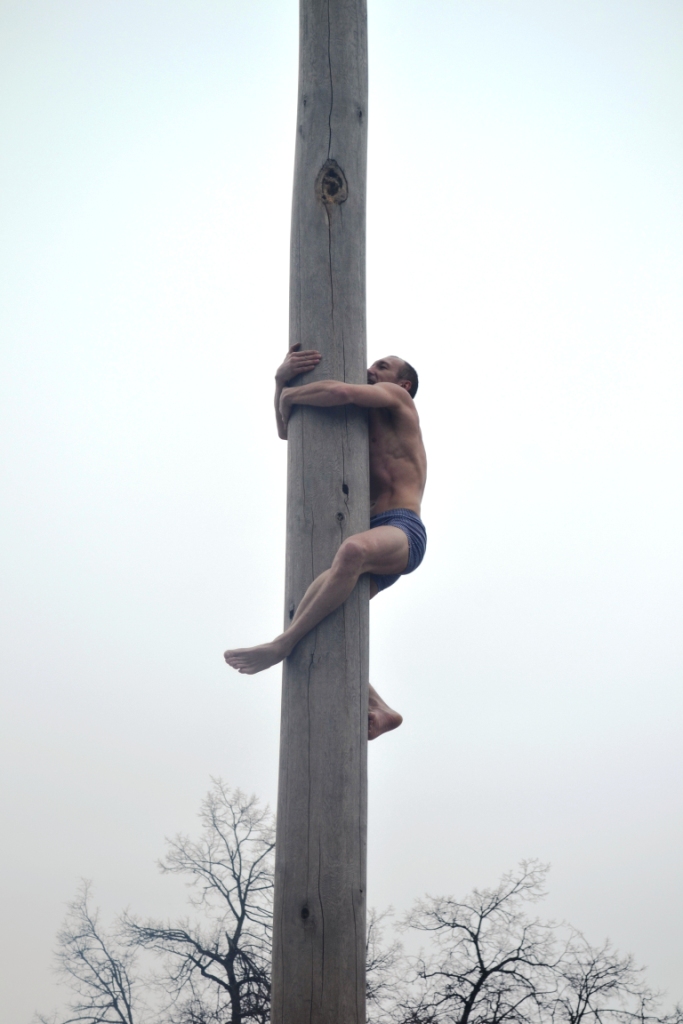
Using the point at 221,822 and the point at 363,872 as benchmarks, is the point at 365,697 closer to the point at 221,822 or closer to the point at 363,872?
the point at 363,872

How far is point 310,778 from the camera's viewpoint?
3.40 m

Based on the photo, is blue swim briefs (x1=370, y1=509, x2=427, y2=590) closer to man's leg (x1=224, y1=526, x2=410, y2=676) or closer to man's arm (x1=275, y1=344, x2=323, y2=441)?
man's leg (x1=224, y1=526, x2=410, y2=676)

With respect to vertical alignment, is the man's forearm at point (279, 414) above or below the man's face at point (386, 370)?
below

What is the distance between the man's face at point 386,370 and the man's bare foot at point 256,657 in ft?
4.57

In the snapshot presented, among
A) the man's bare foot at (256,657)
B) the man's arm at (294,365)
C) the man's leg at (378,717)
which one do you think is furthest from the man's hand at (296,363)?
the man's leg at (378,717)

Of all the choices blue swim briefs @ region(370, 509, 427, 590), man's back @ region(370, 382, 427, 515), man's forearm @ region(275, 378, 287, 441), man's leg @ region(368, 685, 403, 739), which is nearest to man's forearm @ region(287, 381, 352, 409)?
man's forearm @ region(275, 378, 287, 441)

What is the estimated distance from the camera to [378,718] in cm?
381

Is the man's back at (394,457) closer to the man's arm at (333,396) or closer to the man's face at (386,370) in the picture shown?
the man's arm at (333,396)

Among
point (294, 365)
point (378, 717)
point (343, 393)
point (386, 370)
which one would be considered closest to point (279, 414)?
point (294, 365)

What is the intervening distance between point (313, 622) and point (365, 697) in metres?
0.34

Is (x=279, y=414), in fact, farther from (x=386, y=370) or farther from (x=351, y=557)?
(x=351, y=557)

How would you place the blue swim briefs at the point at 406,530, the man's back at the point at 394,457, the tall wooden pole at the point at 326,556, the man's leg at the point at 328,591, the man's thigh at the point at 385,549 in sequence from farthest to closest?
the man's back at the point at 394,457, the blue swim briefs at the point at 406,530, the man's thigh at the point at 385,549, the man's leg at the point at 328,591, the tall wooden pole at the point at 326,556

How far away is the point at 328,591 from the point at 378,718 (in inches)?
23.3

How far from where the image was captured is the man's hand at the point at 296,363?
3.94 meters
